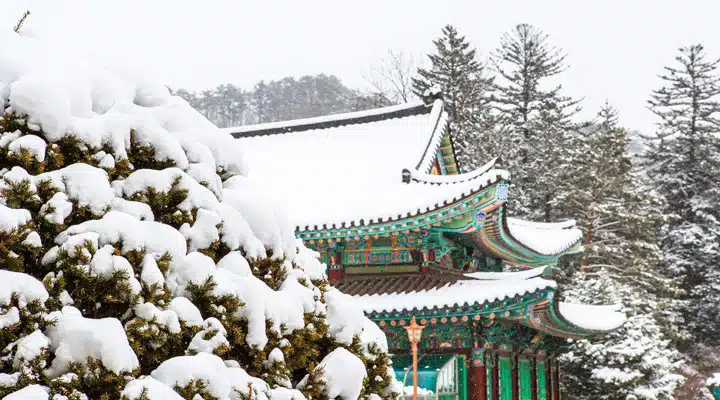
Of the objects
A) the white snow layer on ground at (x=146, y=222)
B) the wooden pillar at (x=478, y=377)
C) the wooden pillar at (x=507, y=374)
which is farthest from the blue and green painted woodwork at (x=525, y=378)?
the white snow layer on ground at (x=146, y=222)

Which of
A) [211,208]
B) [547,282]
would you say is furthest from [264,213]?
[547,282]

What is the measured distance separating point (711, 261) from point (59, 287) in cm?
3629

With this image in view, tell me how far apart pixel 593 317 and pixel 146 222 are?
16.4 m

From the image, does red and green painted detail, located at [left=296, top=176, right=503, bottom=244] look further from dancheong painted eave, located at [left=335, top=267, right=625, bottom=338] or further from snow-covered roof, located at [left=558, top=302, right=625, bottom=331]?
snow-covered roof, located at [left=558, top=302, right=625, bottom=331]

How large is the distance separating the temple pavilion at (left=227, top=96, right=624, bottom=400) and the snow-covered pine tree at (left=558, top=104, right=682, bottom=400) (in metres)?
4.68

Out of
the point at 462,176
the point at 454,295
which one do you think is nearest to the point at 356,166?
the point at 462,176

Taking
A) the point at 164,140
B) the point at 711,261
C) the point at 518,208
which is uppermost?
the point at 164,140

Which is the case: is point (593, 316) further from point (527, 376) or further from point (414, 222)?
point (414, 222)

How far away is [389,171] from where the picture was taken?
16.9 metres

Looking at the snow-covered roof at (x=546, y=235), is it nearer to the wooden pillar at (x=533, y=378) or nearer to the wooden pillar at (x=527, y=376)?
the wooden pillar at (x=527, y=376)

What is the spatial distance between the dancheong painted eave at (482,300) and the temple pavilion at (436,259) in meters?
0.02

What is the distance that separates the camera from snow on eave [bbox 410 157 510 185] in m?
13.2

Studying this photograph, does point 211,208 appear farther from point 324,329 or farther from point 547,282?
point 547,282

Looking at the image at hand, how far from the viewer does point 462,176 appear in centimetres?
1434
